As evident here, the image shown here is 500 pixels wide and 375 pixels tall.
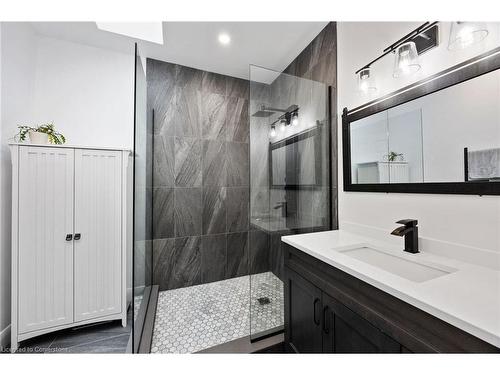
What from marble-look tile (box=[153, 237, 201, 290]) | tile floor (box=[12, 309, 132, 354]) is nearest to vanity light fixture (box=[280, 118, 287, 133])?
marble-look tile (box=[153, 237, 201, 290])

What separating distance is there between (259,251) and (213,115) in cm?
176

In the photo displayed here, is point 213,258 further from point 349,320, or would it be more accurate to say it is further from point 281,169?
point 349,320

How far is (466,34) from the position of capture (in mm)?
907

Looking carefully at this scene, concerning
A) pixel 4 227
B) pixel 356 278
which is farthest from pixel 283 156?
pixel 4 227

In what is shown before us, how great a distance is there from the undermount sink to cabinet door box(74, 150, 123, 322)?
192cm

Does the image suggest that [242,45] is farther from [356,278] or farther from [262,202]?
[356,278]

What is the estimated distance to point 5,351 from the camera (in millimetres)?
1506

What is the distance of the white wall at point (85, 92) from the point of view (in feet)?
6.49

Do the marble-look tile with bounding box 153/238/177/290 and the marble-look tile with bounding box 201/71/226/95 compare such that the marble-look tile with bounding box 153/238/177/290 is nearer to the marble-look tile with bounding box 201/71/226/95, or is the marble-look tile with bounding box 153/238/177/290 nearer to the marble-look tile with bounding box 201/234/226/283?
the marble-look tile with bounding box 201/234/226/283

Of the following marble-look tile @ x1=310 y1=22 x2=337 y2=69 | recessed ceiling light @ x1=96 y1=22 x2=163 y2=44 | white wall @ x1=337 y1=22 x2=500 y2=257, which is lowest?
white wall @ x1=337 y1=22 x2=500 y2=257

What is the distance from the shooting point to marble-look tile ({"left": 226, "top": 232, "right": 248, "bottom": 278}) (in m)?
2.64

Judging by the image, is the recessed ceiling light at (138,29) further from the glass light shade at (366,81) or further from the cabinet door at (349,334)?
the cabinet door at (349,334)

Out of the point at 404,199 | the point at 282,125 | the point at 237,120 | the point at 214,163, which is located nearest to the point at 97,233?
the point at 214,163
